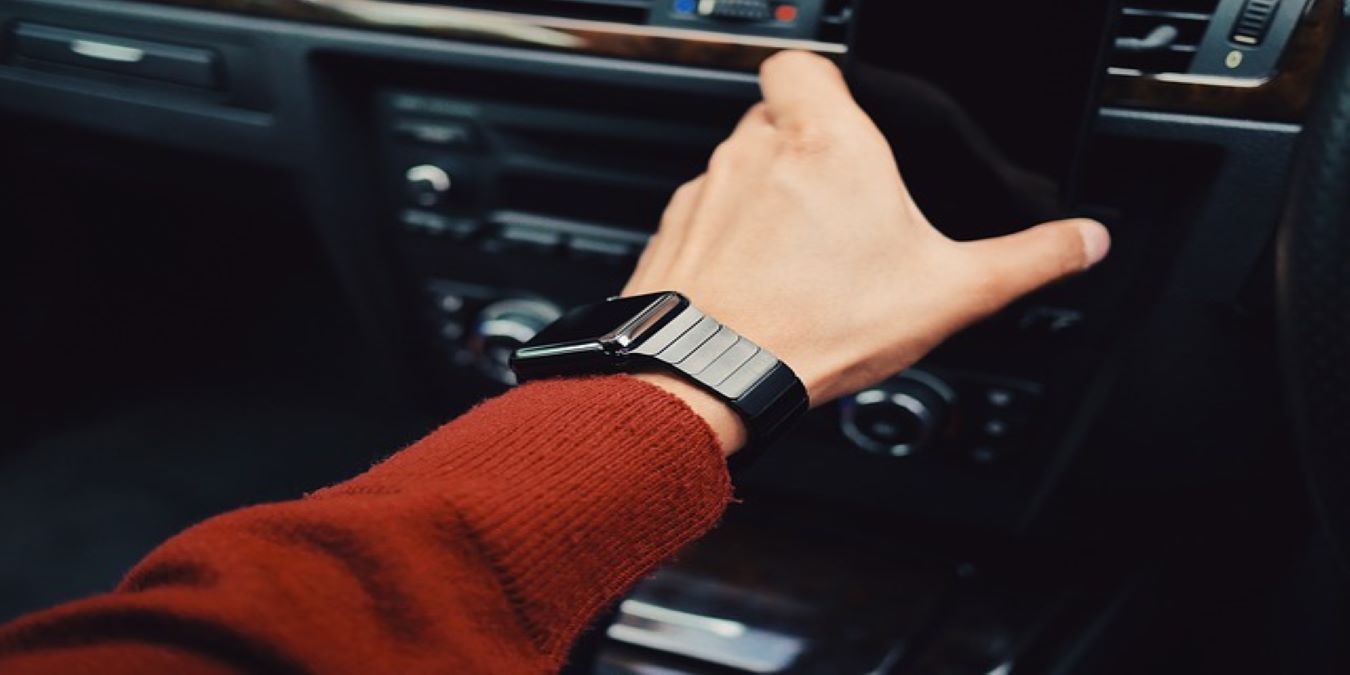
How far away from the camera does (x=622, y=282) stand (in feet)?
3.00

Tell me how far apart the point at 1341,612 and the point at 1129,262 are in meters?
0.36

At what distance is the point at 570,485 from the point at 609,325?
137mm

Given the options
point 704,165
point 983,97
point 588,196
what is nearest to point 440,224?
point 588,196

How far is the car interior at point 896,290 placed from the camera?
0.63 meters

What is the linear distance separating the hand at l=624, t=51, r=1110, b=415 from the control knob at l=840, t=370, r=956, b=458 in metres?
0.22

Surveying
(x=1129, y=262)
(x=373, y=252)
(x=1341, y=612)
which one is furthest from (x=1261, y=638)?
(x=373, y=252)

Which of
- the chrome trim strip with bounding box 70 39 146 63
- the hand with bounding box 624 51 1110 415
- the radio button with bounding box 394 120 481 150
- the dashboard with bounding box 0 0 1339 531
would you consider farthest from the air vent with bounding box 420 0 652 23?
the chrome trim strip with bounding box 70 39 146 63

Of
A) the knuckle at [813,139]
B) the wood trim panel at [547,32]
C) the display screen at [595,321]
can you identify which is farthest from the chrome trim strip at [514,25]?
the display screen at [595,321]

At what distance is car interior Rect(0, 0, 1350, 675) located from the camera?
2.07 feet

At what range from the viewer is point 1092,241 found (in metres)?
0.62

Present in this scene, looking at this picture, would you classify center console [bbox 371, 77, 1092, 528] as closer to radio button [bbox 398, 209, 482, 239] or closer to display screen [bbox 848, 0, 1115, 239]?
radio button [bbox 398, 209, 482, 239]

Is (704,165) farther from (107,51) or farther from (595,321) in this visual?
(107,51)

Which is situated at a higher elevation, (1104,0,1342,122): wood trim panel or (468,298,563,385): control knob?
(1104,0,1342,122): wood trim panel

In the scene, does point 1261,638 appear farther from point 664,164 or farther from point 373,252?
point 373,252
